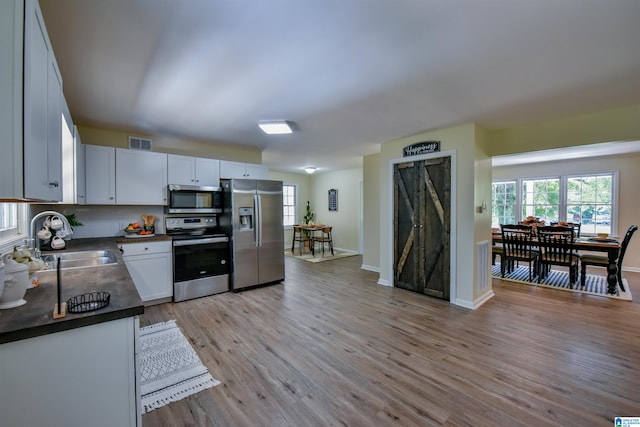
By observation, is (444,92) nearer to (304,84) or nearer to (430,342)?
(304,84)

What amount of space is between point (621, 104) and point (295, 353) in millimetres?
4267

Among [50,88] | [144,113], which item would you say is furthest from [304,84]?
[144,113]

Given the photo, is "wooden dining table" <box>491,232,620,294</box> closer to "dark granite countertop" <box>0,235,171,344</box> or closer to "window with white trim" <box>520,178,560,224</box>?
→ "window with white trim" <box>520,178,560,224</box>

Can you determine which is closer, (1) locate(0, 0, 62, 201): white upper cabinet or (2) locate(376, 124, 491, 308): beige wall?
(1) locate(0, 0, 62, 201): white upper cabinet

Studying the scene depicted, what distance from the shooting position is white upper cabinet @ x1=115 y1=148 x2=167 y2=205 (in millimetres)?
3705

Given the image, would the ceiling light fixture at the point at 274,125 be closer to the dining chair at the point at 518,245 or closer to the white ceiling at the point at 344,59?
the white ceiling at the point at 344,59

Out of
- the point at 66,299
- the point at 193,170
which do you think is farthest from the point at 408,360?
the point at 193,170

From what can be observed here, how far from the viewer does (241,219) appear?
432 centimetres

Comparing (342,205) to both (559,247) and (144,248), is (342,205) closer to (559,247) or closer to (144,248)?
(559,247)

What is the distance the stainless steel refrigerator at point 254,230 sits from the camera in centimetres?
426

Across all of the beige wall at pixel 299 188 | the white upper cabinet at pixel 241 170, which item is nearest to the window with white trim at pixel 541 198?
the beige wall at pixel 299 188

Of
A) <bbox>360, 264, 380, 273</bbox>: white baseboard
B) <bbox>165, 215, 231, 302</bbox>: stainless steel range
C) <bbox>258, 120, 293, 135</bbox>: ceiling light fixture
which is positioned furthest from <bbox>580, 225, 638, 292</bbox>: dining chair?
<bbox>165, 215, 231, 302</bbox>: stainless steel range

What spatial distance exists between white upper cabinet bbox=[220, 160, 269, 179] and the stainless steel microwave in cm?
36

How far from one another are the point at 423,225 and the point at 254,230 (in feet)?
8.81
